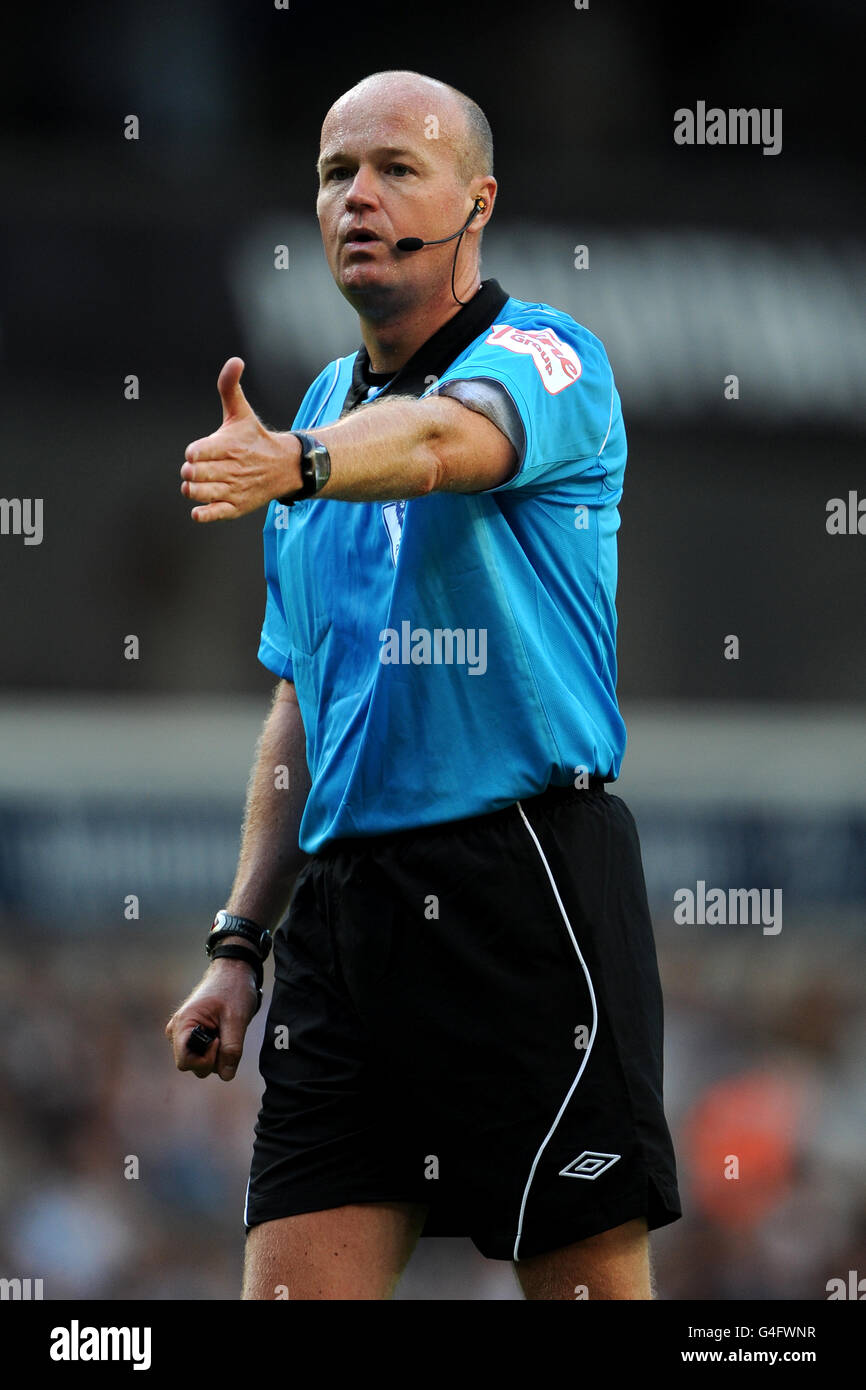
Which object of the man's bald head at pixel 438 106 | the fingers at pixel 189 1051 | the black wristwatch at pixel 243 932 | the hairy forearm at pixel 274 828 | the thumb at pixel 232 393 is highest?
the man's bald head at pixel 438 106

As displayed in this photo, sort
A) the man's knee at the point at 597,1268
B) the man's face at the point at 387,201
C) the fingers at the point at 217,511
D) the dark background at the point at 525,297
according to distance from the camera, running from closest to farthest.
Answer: the fingers at the point at 217,511 < the man's knee at the point at 597,1268 < the man's face at the point at 387,201 < the dark background at the point at 525,297

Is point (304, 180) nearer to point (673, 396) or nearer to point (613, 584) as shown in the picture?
point (673, 396)

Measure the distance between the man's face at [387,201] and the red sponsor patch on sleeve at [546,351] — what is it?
0.62ft

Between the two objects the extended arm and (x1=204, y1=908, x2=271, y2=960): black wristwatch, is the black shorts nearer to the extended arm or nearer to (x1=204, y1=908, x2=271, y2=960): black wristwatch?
(x1=204, y1=908, x2=271, y2=960): black wristwatch

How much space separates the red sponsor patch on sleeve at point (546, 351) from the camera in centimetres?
269

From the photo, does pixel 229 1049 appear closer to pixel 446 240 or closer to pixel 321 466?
pixel 321 466

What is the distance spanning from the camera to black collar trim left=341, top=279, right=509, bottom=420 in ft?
9.45

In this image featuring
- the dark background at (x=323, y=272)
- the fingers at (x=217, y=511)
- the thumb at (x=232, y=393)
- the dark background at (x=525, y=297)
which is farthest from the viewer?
the dark background at (x=323, y=272)

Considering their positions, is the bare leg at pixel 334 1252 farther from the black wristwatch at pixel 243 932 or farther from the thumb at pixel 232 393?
the thumb at pixel 232 393

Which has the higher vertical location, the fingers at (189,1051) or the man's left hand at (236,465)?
the man's left hand at (236,465)

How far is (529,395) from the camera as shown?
2.63m

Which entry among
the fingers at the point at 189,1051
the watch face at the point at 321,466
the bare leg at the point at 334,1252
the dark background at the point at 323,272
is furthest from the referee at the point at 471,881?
the dark background at the point at 323,272

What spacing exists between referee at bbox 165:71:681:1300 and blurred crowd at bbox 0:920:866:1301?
3879 millimetres

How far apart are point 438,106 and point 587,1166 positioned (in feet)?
5.59
